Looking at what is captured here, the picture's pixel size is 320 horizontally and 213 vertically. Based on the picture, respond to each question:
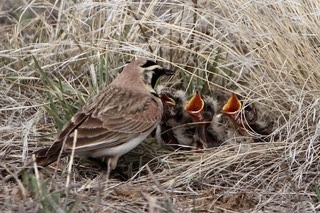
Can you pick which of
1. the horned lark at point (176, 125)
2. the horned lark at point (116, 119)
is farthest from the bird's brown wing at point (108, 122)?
the horned lark at point (176, 125)

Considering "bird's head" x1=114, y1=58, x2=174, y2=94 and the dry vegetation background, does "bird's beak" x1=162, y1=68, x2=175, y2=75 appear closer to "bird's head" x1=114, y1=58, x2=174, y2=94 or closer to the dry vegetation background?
"bird's head" x1=114, y1=58, x2=174, y2=94

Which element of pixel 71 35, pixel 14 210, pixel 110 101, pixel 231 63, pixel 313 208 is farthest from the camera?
pixel 71 35

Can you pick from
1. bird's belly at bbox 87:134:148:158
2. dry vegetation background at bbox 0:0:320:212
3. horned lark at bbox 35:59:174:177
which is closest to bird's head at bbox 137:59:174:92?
horned lark at bbox 35:59:174:177

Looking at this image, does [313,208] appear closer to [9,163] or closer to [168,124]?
[168,124]

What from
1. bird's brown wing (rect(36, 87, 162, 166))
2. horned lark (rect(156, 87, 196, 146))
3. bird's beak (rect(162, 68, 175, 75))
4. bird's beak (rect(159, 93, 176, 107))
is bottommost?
horned lark (rect(156, 87, 196, 146))

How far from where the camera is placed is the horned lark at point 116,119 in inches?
206

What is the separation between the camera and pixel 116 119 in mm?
5469

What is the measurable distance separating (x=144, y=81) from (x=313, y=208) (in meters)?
1.53

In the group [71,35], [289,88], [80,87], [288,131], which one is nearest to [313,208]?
[288,131]

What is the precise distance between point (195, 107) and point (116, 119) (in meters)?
0.57

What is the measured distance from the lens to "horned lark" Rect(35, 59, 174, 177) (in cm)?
523

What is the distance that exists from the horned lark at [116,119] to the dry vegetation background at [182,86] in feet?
0.57

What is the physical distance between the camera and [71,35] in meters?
6.69

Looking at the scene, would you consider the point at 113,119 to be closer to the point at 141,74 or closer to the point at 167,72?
the point at 141,74
